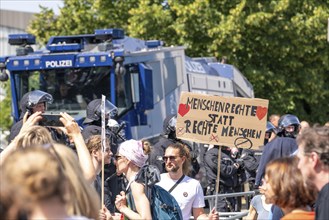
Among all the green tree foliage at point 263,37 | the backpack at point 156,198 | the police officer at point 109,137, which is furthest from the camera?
the green tree foliage at point 263,37

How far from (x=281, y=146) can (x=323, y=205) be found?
5.86 metres

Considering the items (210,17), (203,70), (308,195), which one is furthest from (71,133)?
(210,17)

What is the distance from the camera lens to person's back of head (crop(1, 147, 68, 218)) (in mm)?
4246

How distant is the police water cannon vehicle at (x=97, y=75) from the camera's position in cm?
1827

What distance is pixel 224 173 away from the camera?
14.3 meters

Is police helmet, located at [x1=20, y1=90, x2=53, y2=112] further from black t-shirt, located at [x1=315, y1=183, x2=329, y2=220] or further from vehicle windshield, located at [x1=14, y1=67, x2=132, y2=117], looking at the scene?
vehicle windshield, located at [x1=14, y1=67, x2=132, y2=117]

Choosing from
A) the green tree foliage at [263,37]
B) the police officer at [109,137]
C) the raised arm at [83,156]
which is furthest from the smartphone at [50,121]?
the green tree foliage at [263,37]

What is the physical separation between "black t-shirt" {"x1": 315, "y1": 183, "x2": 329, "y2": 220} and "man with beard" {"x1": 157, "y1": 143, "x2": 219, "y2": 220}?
2709mm

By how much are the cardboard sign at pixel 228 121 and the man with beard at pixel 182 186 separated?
1.58ft

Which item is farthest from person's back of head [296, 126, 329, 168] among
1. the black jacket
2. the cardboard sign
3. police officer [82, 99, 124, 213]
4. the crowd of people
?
the black jacket

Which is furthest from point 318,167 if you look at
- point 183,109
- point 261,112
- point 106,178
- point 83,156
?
point 106,178

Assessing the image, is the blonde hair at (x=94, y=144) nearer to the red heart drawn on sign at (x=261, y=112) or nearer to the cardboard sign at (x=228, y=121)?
the cardboard sign at (x=228, y=121)

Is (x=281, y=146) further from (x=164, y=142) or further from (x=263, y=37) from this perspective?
(x=263, y=37)

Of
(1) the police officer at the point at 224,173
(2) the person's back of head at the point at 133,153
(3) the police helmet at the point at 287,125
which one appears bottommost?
(1) the police officer at the point at 224,173
